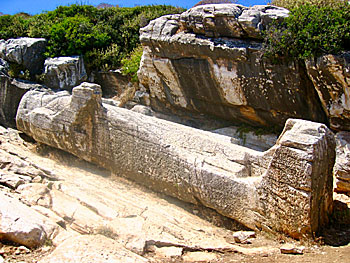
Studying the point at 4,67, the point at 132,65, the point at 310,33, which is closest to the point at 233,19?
the point at 310,33

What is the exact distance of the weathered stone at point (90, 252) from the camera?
12.3ft

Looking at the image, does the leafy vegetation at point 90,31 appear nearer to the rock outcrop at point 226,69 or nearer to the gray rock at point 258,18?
the rock outcrop at point 226,69

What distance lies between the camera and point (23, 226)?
4.20 m

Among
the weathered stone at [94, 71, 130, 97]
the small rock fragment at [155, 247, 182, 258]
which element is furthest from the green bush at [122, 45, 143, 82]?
the small rock fragment at [155, 247, 182, 258]

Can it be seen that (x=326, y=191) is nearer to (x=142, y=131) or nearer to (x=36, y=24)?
(x=142, y=131)

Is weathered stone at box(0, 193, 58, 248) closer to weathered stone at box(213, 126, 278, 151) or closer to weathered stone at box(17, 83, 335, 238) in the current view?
weathered stone at box(17, 83, 335, 238)

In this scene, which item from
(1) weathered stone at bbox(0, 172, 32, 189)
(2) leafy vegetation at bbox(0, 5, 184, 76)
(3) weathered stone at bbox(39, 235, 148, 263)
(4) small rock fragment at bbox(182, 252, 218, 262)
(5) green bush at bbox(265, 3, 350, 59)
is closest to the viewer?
(3) weathered stone at bbox(39, 235, 148, 263)

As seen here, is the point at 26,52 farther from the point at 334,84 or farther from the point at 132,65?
the point at 334,84

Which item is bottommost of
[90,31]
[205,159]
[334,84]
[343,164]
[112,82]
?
[343,164]

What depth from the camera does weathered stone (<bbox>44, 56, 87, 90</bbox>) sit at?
915cm

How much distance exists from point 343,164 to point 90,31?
785 cm

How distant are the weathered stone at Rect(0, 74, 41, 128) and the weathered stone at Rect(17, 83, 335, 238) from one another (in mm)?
1339

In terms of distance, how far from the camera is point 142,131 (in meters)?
5.86

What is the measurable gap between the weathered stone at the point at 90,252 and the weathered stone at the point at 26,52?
259 inches
